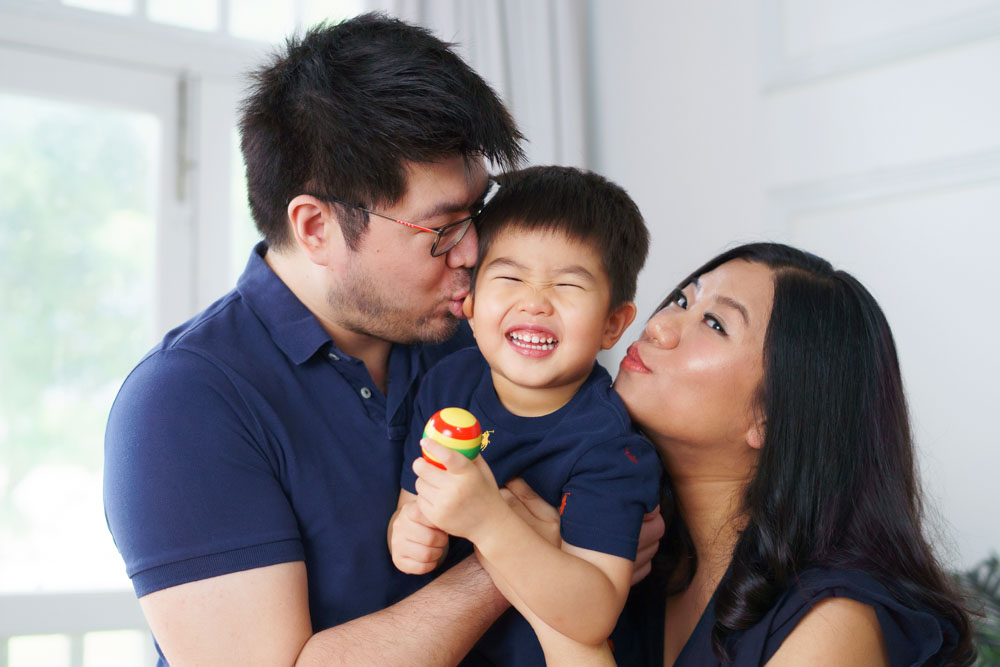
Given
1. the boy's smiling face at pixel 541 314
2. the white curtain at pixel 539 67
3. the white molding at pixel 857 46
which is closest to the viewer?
the boy's smiling face at pixel 541 314

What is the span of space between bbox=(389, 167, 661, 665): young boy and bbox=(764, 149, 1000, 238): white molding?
4.42 feet

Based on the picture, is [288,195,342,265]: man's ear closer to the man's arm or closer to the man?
the man

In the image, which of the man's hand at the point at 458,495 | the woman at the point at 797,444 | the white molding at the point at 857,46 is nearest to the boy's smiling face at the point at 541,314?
the woman at the point at 797,444

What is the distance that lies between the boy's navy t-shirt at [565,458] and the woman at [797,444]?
88 millimetres

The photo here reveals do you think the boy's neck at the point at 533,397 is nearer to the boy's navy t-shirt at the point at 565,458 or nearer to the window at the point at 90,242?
the boy's navy t-shirt at the point at 565,458

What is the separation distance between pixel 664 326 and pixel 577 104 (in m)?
2.18

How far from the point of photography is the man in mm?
1395

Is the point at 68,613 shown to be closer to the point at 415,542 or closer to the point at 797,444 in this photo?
the point at 415,542

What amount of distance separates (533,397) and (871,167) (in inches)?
67.7

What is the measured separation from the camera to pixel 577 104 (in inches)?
142

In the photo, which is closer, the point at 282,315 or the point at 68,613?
the point at 282,315

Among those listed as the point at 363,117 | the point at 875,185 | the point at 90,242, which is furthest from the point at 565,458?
the point at 90,242

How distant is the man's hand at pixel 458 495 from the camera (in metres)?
1.29

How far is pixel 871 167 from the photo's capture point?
9.04 ft
